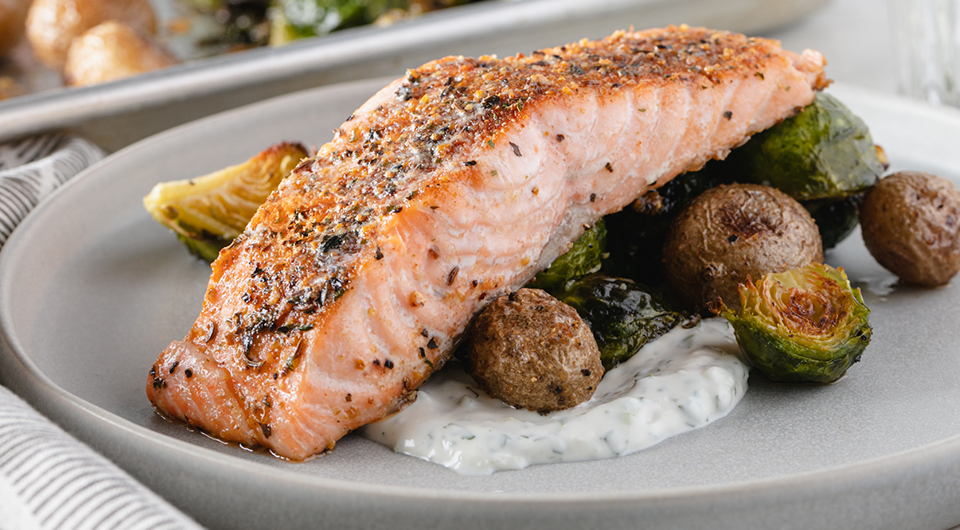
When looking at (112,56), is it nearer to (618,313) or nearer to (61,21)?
(61,21)

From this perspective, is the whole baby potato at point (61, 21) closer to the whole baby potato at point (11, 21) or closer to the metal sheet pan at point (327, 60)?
the whole baby potato at point (11, 21)

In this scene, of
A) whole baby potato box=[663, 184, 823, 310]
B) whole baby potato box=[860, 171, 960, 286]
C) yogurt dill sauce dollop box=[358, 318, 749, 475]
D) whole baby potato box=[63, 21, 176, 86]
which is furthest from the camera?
whole baby potato box=[63, 21, 176, 86]

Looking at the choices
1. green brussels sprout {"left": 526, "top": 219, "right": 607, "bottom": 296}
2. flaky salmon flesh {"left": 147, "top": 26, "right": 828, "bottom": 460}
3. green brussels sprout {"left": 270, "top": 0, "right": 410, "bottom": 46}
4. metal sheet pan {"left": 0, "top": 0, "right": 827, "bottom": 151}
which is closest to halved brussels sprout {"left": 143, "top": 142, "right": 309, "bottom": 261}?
flaky salmon flesh {"left": 147, "top": 26, "right": 828, "bottom": 460}

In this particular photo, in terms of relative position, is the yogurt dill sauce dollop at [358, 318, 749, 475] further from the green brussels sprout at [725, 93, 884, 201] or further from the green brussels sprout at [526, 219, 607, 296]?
the green brussels sprout at [725, 93, 884, 201]

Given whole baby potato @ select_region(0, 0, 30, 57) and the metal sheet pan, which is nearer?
the metal sheet pan

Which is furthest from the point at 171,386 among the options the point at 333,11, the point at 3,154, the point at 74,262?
the point at 333,11

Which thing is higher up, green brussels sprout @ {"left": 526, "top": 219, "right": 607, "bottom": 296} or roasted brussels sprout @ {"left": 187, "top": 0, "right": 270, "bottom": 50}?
roasted brussels sprout @ {"left": 187, "top": 0, "right": 270, "bottom": 50}

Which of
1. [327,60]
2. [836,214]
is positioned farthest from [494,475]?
[327,60]

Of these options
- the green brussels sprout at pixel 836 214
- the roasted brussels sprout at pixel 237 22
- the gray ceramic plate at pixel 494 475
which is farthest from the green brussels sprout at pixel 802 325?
the roasted brussels sprout at pixel 237 22
